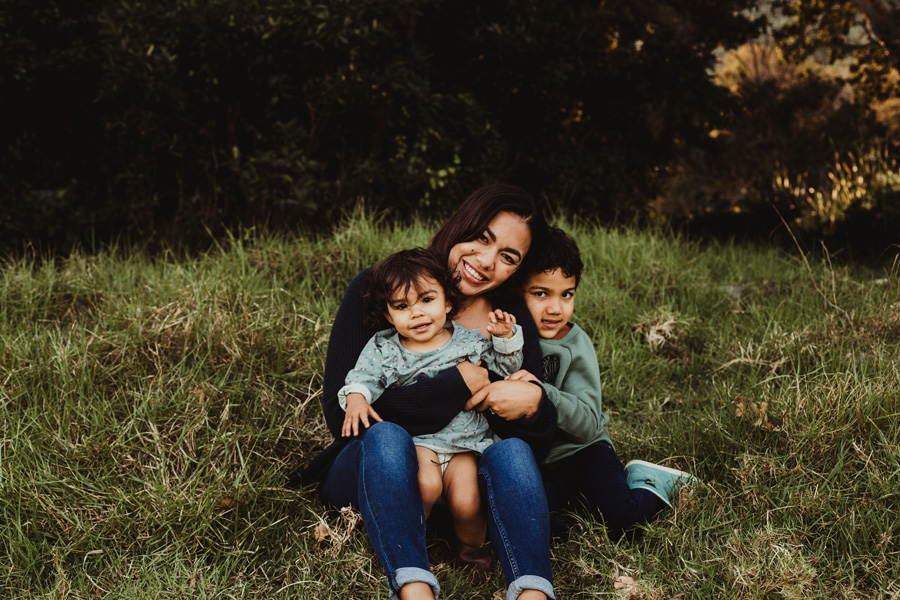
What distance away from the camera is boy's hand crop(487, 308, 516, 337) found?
7.43 ft

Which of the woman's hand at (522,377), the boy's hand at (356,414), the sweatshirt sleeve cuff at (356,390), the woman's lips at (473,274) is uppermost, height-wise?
the woman's lips at (473,274)

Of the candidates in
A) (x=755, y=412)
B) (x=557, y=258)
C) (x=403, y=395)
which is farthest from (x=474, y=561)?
(x=755, y=412)

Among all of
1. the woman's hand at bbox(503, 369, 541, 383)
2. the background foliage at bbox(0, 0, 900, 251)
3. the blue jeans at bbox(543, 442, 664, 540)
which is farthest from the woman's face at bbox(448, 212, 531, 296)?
the background foliage at bbox(0, 0, 900, 251)

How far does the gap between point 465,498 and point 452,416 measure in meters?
0.26

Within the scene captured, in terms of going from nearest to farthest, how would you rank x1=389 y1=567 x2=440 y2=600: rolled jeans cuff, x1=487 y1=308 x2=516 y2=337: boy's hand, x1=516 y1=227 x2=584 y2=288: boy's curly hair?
x1=389 y1=567 x2=440 y2=600: rolled jeans cuff, x1=487 y1=308 x2=516 y2=337: boy's hand, x1=516 y1=227 x2=584 y2=288: boy's curly hair

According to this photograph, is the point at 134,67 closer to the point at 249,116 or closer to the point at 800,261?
the point at 249,116

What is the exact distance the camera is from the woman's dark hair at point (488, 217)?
2.42 m

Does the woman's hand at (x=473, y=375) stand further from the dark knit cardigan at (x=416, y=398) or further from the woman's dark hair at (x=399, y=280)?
the woman's dark hair at (x=399, y=280)

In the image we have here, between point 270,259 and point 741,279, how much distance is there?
3.23 meters

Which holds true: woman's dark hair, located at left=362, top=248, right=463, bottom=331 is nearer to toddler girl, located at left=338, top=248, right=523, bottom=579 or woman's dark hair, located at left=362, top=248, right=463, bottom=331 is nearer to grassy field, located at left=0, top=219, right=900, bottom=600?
toddler girl, located at left=338, top=248, right=523, bottom=579

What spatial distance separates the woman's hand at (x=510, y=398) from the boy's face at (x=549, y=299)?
36 cm

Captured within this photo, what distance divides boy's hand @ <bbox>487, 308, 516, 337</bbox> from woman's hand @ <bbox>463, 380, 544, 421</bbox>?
16 cm

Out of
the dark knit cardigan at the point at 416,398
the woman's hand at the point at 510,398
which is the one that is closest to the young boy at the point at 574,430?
the dark knit cardigan at the point at 416,398

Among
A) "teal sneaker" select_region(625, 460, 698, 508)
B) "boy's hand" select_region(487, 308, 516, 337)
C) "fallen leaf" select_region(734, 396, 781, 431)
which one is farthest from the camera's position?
"fallen leaf" select_region(734, 396, 781, 431)
